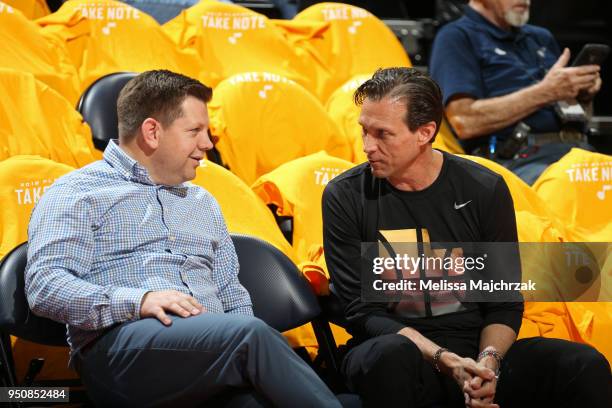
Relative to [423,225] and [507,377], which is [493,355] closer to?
[507,377]

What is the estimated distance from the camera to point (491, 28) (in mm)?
3826

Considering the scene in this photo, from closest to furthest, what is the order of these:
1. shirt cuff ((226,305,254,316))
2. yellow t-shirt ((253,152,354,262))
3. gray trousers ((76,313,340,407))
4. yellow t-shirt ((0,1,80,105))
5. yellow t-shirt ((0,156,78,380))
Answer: gray trousers ((76,313,340,407))
shirt cuff ((226,305,254,316))
yellow t-shirt ((0,156,78,380))
yellow t-shirt ((253,152,354,262))
yellow t-shirt ((0,1,80,105))

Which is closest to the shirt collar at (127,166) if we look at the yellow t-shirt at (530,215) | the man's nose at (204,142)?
the man's nose at (204,142)

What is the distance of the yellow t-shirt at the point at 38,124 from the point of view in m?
2.82

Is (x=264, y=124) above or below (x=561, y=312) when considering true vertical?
above

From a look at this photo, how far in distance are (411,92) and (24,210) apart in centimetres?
101

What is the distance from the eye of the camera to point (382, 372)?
1.97 metres

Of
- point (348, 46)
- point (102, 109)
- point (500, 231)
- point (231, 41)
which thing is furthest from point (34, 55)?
point (500, 231)

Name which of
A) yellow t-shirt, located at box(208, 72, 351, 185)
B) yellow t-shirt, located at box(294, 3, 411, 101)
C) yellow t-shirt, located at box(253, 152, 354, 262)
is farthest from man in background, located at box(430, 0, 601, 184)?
yellow t-shirt, located at box(253, 152, 354, 262)

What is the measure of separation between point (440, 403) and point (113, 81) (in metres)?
1.62

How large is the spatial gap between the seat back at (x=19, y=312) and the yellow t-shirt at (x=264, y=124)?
54.0 inches

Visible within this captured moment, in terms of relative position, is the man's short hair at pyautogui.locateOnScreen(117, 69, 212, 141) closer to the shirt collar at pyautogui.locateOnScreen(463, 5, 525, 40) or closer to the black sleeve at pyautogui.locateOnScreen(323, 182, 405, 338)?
the black sleeve at pyautogui.locateOnScreen(323, 182, 405, 338)

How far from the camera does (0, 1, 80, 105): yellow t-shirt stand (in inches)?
130

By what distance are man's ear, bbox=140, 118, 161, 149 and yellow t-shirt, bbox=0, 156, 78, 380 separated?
468 millimetres
